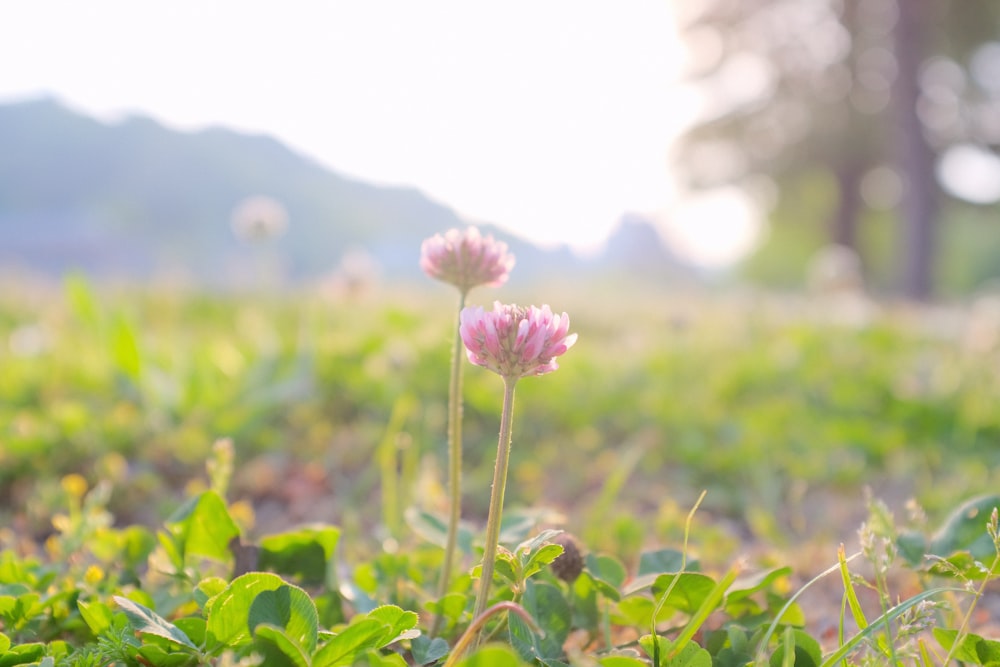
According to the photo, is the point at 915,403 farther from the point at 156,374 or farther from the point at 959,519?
the point at 156,374

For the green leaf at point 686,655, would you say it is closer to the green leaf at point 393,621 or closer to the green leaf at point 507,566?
the green leaf at point 507,566

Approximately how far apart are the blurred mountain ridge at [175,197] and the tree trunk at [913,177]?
76.0 feet

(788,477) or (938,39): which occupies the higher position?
(938,39)

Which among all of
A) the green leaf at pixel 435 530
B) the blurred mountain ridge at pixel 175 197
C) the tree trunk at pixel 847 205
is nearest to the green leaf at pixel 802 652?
the green leaf at pixel 435 530

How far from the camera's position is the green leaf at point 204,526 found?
3.82 ft

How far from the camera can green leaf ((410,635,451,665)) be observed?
929 millimetres

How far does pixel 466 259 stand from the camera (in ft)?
3.81

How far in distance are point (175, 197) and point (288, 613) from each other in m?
47.8

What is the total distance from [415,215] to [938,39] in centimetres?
3592

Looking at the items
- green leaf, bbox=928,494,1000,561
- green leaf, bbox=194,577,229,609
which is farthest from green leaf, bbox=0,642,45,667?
green leaf, bbox=928,494,1000,561

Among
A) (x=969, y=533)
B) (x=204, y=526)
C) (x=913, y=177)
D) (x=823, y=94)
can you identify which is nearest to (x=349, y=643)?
(x=204, y=526)

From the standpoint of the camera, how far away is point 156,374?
2.50 m

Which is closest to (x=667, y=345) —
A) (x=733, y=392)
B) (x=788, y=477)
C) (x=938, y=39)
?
(x=733, y=392)

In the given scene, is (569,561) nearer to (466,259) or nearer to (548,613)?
(548,613)
